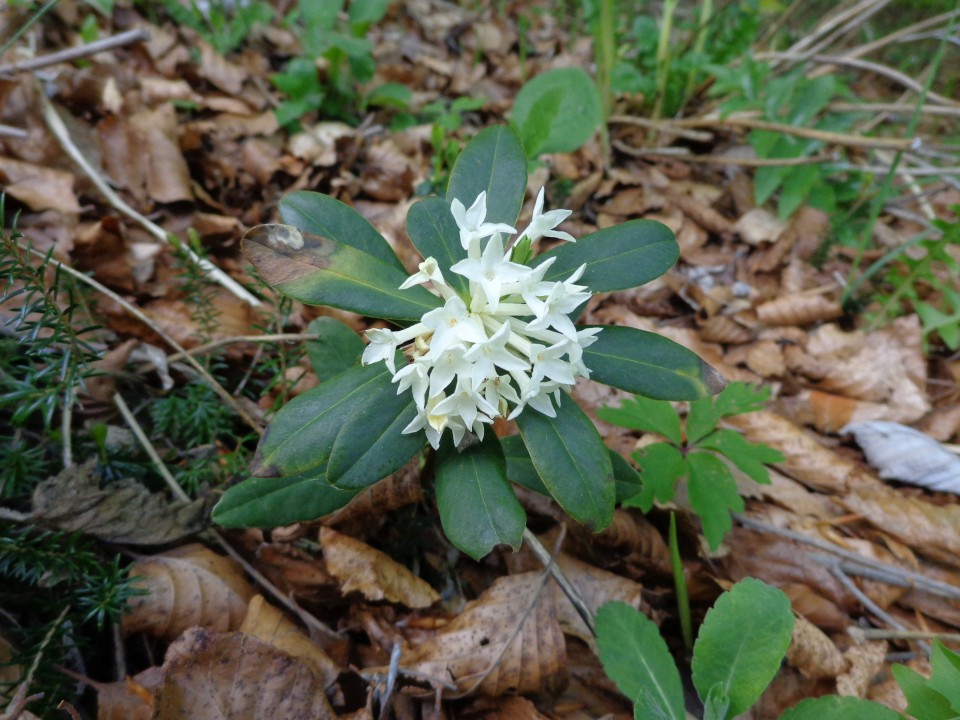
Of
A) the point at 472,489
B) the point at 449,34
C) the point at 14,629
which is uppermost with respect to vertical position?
the point at 449,34

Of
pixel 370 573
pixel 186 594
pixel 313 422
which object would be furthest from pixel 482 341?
pixel 186 594

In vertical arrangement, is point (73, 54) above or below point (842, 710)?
above

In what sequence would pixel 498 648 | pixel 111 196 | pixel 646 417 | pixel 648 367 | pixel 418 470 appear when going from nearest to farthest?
pixel 648 367, pixel 498 648, pixel 418 470, pixel 646 417, pixel 111 196

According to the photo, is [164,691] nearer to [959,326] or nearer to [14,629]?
[14,629]

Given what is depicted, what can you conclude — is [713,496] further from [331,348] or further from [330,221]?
[330,221]

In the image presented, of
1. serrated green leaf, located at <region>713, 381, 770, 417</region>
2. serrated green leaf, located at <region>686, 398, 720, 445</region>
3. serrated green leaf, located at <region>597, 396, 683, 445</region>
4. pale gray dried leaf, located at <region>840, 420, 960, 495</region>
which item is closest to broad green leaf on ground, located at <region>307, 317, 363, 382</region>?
serrated green leaf, located at <region>597, 396, 683, 445</region>

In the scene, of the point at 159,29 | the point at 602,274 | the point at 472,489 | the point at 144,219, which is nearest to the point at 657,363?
the point at 602,274
